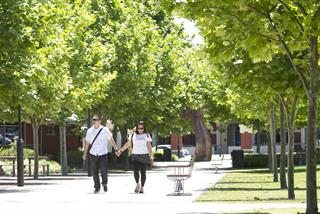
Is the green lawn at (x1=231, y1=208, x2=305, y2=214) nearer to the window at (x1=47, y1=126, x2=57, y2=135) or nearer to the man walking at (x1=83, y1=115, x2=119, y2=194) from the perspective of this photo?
the man walking at (x1=83, y1=115, x2=119, y2=194)

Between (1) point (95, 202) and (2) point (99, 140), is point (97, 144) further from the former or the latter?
(1) point (95, 202)

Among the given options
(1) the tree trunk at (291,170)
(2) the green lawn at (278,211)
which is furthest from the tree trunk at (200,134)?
(2) the green lawn at (278,211)

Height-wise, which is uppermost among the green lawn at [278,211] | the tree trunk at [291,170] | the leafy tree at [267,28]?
the leafy tree at [267,28]

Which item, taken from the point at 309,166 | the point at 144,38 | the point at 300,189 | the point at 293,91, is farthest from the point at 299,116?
the point at 309,166

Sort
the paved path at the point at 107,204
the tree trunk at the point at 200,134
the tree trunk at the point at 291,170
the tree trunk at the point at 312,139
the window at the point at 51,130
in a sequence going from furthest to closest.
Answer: the tree trunk at the point at 200,134
the window at the point at 51,130
the tree trunk at the point at 291,170
the paved path at the point at 107,204
the tree trunk at the point at 312,139

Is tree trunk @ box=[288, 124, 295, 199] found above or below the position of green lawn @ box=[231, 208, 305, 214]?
above

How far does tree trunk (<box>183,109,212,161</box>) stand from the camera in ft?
205

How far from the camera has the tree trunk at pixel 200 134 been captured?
62375 millimetres

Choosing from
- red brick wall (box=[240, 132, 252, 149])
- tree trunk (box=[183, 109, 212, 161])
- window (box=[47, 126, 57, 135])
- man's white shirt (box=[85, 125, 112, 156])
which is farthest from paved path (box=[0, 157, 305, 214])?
red brick wall (box=[240, 132, 252, 149])

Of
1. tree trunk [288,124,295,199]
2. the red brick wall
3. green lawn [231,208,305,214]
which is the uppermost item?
the red brick wall

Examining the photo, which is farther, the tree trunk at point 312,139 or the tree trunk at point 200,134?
the tree trunk at point 200,134

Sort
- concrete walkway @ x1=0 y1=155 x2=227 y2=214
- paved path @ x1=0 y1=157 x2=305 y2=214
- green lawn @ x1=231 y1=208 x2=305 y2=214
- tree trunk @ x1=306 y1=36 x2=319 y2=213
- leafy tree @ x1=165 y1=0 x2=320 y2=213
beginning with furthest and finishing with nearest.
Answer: concrete walkway @ x1=0 y1=155 x2=227 y2=214
paved path @ x1=0 y1=157 x2=305 y2=214
green lawn @ x1=231 y1=208 x2=305 y2=214
tree trunk @ x1=306 y1=36 x2=319 y2=213
leafy tree @ x1=165 y1=0 x2=320 y2=213

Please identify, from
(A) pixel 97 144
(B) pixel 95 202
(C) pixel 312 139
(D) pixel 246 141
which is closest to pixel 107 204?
(B) pixel 95 202

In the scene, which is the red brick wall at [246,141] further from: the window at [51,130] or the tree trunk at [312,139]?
the tree trunk at [312,139]
